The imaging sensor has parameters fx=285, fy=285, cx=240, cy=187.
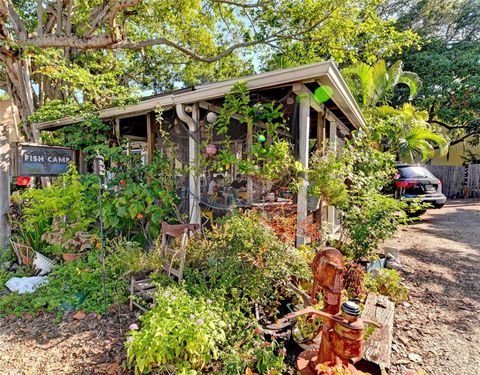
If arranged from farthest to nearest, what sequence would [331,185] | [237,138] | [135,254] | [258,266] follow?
[237,138]
[331,185]
[135,254]
[258,266]

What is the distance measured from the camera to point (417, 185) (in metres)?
7.41

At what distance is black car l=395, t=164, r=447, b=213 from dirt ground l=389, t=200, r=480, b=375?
4.66 feet

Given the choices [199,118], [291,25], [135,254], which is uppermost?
[291,25]

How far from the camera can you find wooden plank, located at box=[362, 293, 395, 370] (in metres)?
2.17

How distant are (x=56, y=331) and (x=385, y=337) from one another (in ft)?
9.85

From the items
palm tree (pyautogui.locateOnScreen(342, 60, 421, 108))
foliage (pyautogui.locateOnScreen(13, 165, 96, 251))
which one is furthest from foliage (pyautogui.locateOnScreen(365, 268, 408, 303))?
palm tree (pyautogui.locateOnScreen(342, 60, 421, 108))

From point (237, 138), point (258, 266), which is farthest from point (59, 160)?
point (258, 266)

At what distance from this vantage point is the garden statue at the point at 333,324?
1545 millimetres

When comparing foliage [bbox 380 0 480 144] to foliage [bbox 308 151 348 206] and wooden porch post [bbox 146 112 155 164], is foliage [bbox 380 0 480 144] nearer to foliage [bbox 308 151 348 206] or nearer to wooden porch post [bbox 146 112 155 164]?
foliage [bbox 308 151 348 206]

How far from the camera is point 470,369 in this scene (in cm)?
238

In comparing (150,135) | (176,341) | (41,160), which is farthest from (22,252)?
(176,341)

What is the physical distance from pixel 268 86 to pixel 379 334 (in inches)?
114

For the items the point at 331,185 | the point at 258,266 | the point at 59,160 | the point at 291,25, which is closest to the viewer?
the point at 258,266

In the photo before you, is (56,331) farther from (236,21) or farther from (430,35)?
(430,35)
